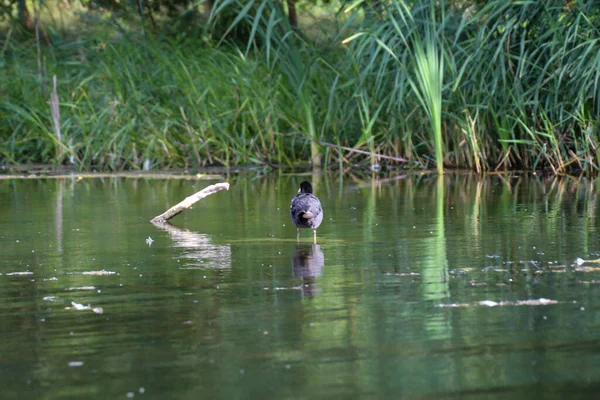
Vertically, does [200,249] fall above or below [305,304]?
above

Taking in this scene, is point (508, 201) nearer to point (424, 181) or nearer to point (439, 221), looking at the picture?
point (439, 221)

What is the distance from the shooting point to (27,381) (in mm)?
4434

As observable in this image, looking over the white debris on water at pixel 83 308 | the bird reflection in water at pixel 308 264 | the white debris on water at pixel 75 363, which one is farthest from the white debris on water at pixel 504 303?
the white debris on water at pixel 75 363

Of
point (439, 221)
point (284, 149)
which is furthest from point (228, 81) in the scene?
point (439, 221)

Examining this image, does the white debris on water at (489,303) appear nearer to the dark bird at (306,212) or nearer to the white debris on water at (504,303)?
the white debris on water at (504,303)

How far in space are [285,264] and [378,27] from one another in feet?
24.8

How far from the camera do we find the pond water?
14.4ft

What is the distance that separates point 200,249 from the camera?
8266mm

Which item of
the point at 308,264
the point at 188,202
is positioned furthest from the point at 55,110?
the point at 308,264

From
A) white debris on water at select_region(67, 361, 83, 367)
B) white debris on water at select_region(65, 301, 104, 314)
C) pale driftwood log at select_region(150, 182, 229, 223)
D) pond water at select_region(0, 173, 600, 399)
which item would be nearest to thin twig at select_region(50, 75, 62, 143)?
pond water at select_region(0, 173, 600, 399)

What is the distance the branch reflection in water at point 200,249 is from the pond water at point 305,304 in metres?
0.02

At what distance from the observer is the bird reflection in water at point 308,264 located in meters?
6.46

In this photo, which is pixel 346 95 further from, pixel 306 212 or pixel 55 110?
pixel 306 212

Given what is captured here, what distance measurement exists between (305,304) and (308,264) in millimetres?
1501
